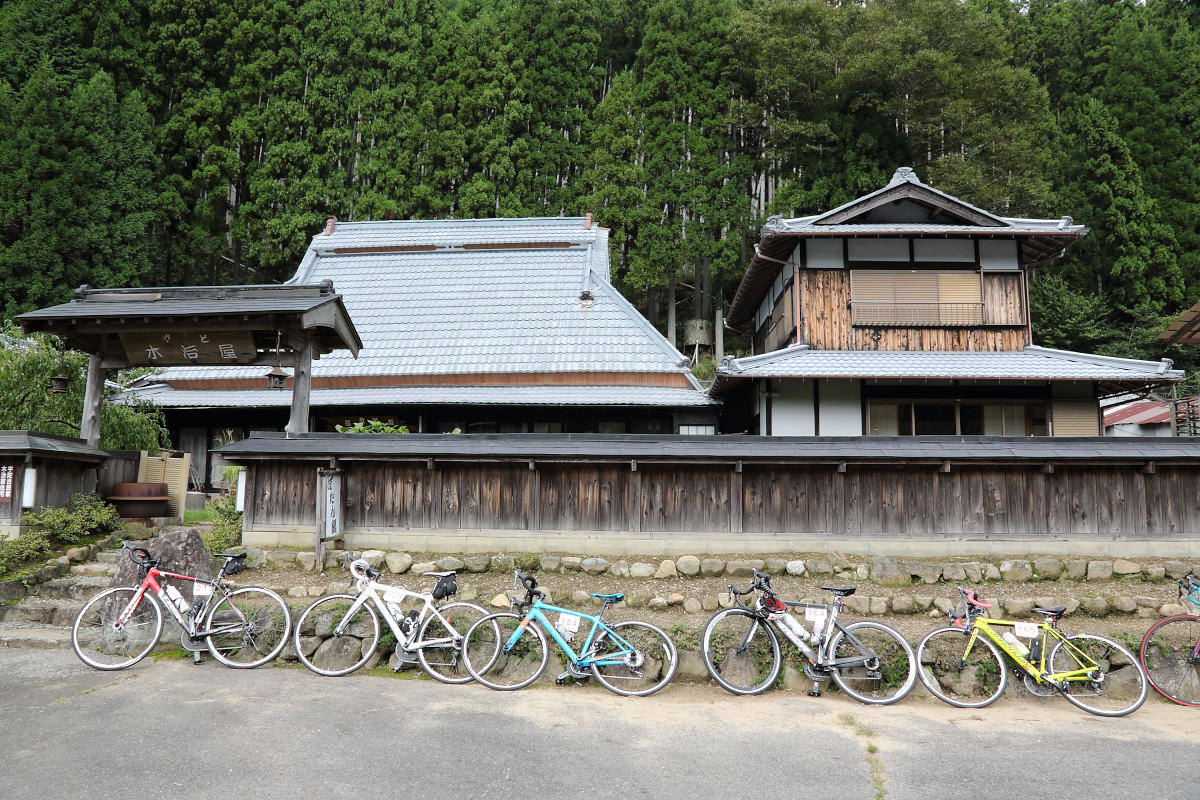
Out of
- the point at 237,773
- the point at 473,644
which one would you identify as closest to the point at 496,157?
the point at 473,644

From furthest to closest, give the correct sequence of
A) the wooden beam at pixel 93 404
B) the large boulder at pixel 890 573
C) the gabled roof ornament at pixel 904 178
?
1. the gabled roof ornament at pixel 904 178
2. the wooden beam at pixel 93 404
3. the large boulder at pixel 890 573

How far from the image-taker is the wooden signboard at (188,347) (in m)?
11.2

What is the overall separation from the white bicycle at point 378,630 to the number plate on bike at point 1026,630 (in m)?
5.15

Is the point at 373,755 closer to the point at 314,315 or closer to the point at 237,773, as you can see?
the point at 237,773

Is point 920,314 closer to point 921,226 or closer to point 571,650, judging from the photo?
point 921,226

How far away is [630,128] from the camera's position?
31.2 meters

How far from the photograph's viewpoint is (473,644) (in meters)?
7.15

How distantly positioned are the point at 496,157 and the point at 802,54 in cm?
1411

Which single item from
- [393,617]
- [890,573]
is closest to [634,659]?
[393,617]

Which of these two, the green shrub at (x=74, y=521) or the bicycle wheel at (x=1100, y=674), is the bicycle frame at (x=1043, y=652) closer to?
the bicycle wheel at (x=1100, y=674)

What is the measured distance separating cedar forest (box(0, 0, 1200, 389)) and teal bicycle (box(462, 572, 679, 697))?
76.7ft

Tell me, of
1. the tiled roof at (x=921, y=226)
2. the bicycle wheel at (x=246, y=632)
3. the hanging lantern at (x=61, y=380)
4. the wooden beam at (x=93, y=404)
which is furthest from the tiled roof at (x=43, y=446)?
the tiled roof at (x=921, y=226)

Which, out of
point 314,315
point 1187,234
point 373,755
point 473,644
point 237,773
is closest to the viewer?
point 237,773

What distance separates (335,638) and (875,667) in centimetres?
546
